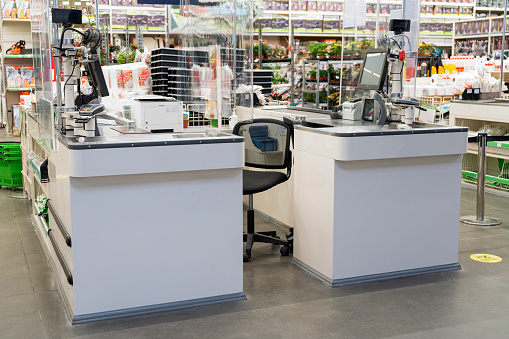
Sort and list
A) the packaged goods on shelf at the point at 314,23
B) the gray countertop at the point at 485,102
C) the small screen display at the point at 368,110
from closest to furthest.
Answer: the small screen display at the point at 368,110, the gray countertop at the point at 485,102, the packaged goods on shelf at the point at 314,23

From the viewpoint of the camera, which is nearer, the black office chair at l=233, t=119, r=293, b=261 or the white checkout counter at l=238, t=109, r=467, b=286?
the white checkout counter at l=238, t=109, r=467, b=286

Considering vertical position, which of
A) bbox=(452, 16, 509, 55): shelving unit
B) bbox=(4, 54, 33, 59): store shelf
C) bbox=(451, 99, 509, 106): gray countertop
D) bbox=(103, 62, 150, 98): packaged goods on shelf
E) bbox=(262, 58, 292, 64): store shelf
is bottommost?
bbox=(451, 99, 509, 106): gray countertop

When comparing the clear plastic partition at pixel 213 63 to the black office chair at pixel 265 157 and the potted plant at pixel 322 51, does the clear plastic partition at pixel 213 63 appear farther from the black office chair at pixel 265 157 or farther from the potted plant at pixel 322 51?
the potted plant at pixel 322 51

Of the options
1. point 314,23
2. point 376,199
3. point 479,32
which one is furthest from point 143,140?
point 479,32

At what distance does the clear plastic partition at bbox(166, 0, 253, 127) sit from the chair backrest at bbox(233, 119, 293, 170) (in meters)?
0.33

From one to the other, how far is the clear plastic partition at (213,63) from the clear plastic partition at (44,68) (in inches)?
44.3

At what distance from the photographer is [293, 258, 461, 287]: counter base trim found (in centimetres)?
382

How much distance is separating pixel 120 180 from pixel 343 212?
1.41 m

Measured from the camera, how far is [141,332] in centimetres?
313

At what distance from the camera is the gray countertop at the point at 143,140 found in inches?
120

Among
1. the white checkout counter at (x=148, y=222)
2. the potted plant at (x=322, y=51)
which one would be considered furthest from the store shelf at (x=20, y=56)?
the white checkout counter at (x=148, y=222)

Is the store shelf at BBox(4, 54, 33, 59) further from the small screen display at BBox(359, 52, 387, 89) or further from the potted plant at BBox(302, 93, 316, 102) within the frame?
the small screen display at BBox(359, 52, 387, 89)

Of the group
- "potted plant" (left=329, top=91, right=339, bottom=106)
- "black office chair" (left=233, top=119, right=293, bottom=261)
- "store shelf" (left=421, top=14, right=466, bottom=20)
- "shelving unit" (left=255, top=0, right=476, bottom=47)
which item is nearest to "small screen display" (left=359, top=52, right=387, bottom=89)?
"black office chair" (left=233, top=119, right=293, bottom=261)

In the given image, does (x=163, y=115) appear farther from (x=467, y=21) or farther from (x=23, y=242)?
(x=467, y=21)
